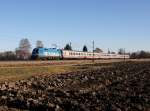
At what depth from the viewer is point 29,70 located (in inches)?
1630

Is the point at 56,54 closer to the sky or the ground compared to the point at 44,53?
closer to the ground

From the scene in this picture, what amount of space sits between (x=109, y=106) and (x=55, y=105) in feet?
8.46

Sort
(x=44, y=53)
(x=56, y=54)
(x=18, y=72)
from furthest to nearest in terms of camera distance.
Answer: (x=56, y=54)
(x=44, y=53)
(x=18, y=72)

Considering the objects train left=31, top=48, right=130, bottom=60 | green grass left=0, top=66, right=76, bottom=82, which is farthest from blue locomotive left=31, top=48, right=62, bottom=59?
green grass left=0, top=66, right=76, bottom=82

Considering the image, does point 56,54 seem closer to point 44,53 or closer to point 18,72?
point 44,53

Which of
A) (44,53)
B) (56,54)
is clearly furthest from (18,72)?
(56,54)

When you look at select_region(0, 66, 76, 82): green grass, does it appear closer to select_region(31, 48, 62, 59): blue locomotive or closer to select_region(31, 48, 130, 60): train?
select_region(31, 48, 62, 59): blue locomotive

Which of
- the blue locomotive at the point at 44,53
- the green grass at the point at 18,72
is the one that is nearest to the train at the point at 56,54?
the blue locomotive at the point at 44,53

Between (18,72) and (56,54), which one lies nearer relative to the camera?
(18,72)

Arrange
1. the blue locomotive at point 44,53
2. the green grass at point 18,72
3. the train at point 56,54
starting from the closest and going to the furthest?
the green grass at point 18,72 → the blue locomotive at point 44,53 → the train at point 56,54

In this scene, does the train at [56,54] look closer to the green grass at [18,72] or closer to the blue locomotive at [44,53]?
the blue locomotive at [44,53]

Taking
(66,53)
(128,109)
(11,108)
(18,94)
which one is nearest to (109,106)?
(128,109)

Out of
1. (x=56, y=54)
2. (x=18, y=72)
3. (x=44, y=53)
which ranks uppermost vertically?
(x=44, y=53)

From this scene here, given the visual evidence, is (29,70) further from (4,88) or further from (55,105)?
(55,105)
